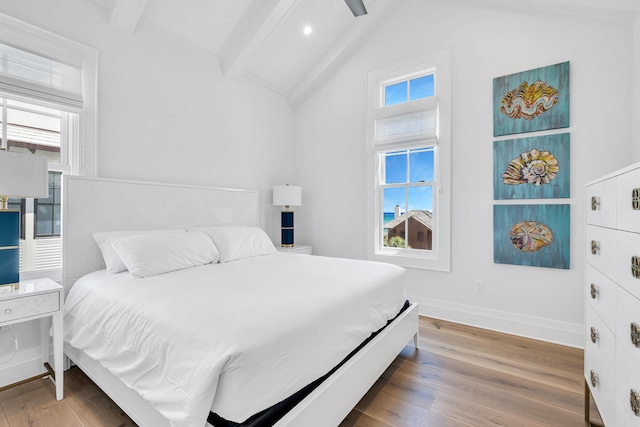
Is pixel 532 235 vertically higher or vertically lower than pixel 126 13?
lower

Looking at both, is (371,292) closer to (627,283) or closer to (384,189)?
(627,283)

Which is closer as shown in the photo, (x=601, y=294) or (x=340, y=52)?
(x=601, y=294)

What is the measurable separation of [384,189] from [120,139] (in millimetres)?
2764

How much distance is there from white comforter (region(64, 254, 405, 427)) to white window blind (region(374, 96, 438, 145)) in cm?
184

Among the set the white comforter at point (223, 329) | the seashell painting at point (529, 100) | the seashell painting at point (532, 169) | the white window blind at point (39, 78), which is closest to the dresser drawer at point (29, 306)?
the white comforter at point (223, 329)

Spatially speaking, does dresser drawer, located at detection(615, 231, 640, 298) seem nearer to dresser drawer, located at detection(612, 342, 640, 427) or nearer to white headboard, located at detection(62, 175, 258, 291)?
dresser drawer, located at detection(612, 342, 640, 427)

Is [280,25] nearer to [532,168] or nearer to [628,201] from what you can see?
[532,168]

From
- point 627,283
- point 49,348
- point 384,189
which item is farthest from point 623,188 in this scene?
point 49,348

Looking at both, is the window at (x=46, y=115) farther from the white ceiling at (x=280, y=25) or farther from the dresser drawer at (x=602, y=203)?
the dresser drawer at (x=602, y=203)

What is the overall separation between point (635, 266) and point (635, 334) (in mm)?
229

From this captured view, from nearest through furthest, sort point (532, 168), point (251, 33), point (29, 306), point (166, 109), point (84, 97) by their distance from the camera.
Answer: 1. point (29, 306)
2. point (84, 97)
3. point (532, 168)
4. point (166, 109)
5. point (251, 33)

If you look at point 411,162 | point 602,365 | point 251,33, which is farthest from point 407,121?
point 602,365

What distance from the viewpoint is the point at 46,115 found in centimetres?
229

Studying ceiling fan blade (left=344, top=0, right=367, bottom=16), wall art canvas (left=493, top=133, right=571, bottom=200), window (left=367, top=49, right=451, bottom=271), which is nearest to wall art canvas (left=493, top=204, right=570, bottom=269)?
wall art canvas (left=493, top=133, right=571, bottom=200)
